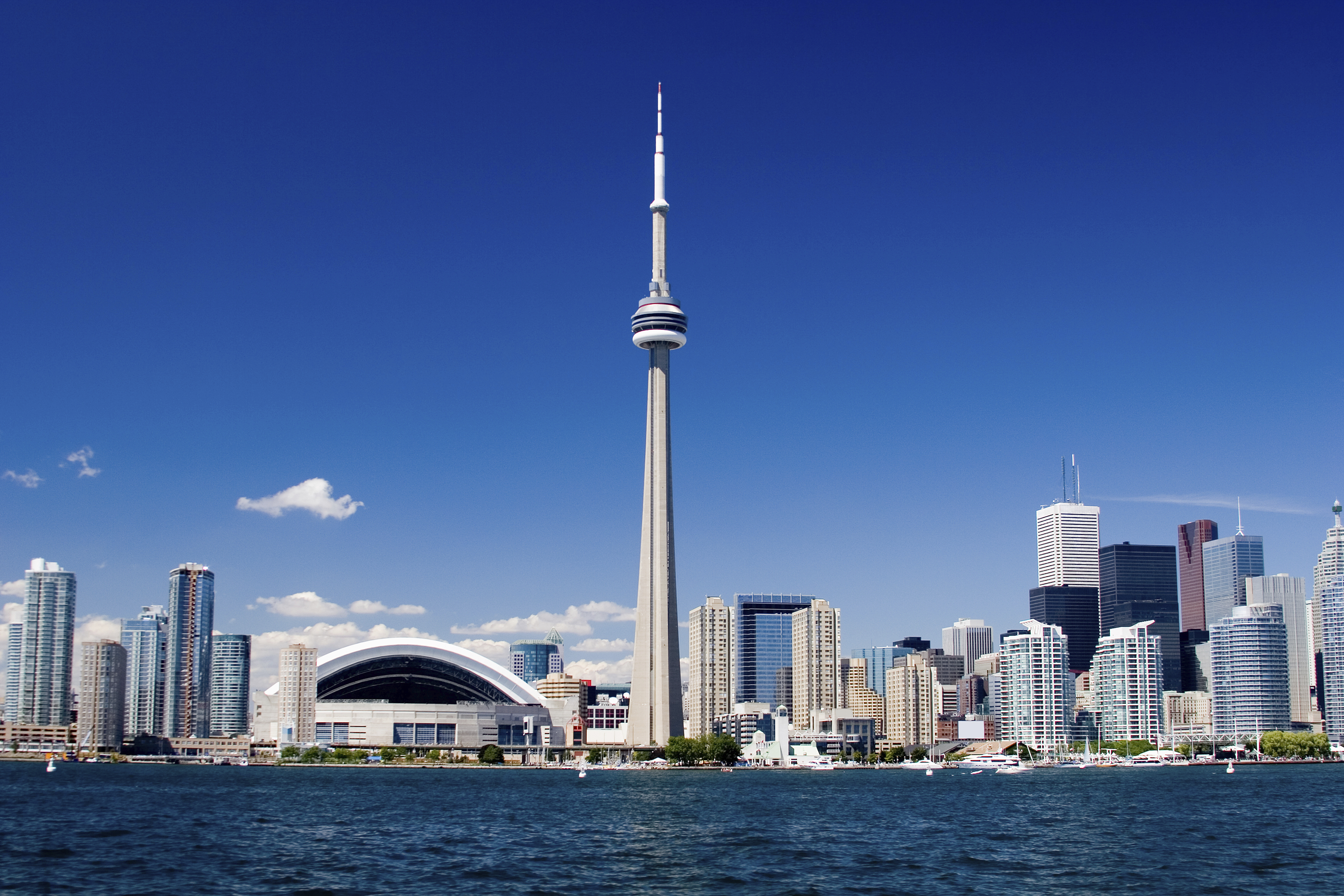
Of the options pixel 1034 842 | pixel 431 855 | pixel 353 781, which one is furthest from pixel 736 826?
pixel 353 781

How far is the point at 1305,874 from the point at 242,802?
8481 centimetres

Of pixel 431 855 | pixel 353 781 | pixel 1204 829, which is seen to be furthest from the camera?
pixel 353 781

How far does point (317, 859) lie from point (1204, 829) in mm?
54049

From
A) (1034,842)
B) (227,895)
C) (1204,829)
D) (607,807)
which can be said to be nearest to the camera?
(227,895)

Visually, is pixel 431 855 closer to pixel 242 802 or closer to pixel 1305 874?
pixel 1305 874

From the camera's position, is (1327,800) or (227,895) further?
(1327,800)

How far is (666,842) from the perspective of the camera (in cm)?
7438

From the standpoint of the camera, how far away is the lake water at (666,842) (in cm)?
5703

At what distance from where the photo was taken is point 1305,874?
61.2 meters

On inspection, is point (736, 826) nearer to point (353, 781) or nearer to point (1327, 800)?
point (1327, 800)

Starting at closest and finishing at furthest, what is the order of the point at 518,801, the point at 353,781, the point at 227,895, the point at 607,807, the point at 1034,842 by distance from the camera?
the point at 227,895 < the point at 1034,842 < the point at 607,807 < the point at 518,801 < the point at 353,781

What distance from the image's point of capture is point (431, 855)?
221 ft

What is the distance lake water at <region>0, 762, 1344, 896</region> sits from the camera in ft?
187

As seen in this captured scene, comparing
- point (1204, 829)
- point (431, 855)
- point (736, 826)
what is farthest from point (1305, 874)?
point (431, 855)
